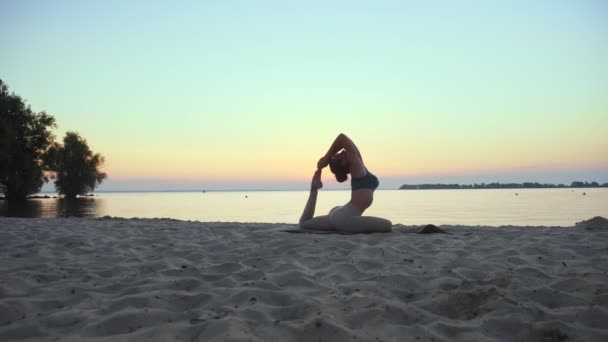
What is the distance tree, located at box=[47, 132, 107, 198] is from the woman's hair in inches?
2664

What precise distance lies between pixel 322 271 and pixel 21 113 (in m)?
44.7

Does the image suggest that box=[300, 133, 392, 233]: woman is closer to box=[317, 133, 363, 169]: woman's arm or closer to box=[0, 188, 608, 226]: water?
box=[317, 133, 363, 169]: woman's arm

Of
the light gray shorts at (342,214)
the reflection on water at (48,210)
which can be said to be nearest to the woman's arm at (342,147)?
the light gray shorts at (342,214)

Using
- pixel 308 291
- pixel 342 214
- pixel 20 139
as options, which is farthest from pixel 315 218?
pixel 20 139

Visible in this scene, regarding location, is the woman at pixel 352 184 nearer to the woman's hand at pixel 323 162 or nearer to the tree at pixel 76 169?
the woman's hand at pixel 323 162

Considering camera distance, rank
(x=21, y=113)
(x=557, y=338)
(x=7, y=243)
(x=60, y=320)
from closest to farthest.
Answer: (x=557, y=338), (x=60, y=320), (x=7, y=243), (x=21, y=113)

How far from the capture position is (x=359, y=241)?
6.20 metres

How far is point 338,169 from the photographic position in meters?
7.14

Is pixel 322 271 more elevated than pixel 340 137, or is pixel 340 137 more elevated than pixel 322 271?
pixel 340 137

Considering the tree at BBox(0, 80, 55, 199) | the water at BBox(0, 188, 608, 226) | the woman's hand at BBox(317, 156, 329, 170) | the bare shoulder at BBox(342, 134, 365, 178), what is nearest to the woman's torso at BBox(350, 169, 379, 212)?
the bare shoulder at BBox(342, 134, 365, 178)

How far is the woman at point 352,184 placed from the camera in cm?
710

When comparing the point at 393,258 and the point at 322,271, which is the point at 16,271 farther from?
the point at 393,258

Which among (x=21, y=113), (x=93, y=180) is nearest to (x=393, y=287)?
(x=21, y=113)

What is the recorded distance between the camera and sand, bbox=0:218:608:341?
2875 mm
